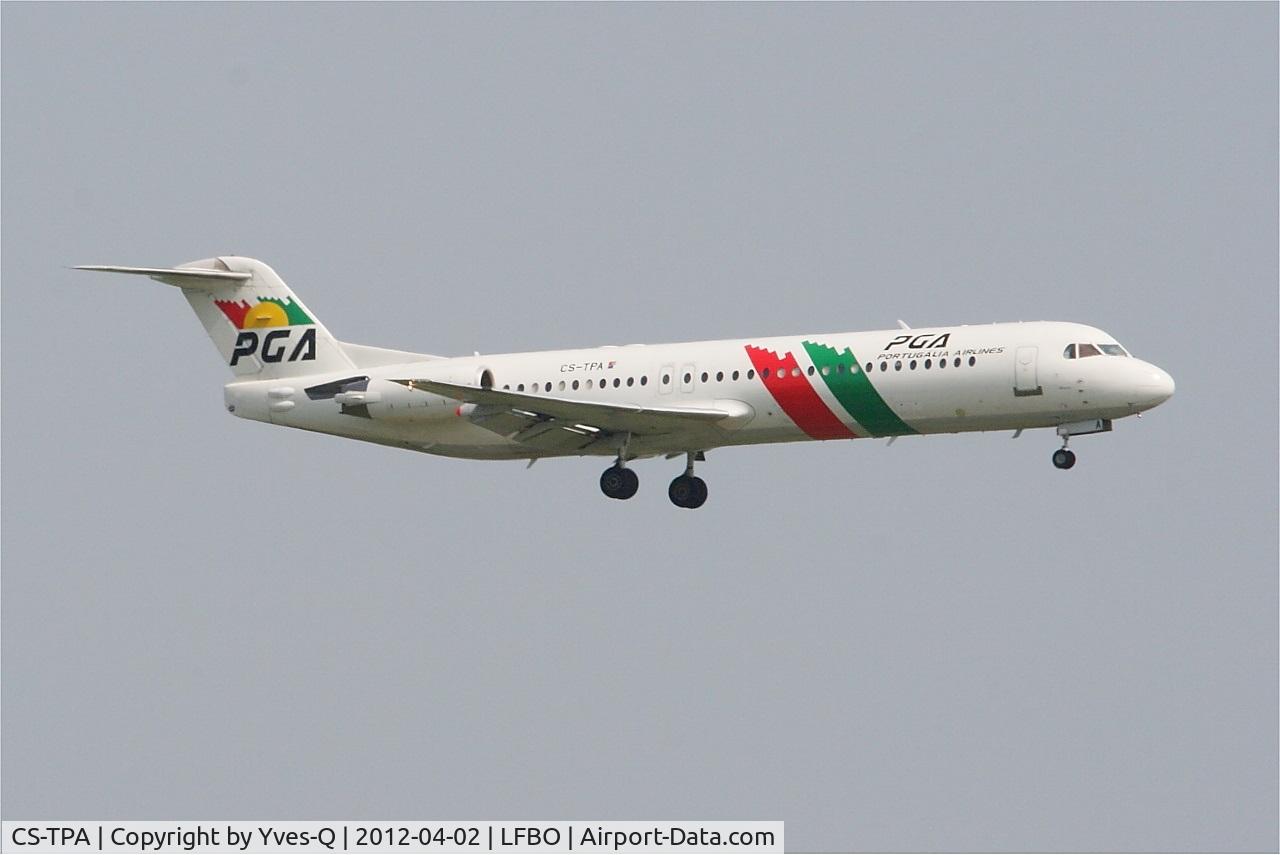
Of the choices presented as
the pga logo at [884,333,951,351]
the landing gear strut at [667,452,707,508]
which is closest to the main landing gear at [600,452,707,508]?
the landing gear strut at [667,452,707,508]

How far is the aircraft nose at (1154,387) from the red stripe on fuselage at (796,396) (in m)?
5.12

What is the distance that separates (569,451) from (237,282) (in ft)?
25.4

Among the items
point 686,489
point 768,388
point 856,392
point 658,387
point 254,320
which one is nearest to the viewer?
point 856,392

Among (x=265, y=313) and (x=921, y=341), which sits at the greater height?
(x=265, y=313)

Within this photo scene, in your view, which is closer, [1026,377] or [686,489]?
[1026,377]

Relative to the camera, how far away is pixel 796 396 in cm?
4434

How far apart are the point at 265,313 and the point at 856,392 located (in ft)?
40.3


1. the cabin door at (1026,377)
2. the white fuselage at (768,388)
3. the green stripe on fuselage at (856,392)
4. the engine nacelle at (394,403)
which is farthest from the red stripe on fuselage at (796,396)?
the engine nacelle at (394,403)

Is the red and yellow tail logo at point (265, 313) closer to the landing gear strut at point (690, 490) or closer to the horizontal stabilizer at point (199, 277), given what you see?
the horizontal stabilizer at point (199, 277)

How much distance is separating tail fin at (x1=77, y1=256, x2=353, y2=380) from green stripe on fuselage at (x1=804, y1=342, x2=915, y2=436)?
32.8ft

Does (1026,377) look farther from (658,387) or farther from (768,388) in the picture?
(658,387)

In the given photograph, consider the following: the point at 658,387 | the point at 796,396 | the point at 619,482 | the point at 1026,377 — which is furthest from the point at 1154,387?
the point at 619,482

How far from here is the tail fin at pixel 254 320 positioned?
160 feet

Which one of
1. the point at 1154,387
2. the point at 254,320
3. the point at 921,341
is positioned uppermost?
the point at 254,320
